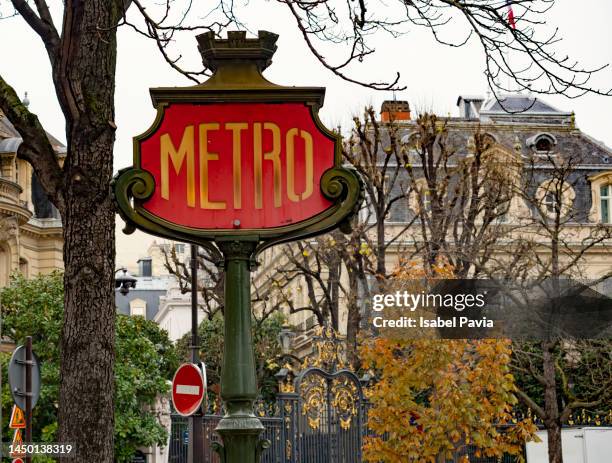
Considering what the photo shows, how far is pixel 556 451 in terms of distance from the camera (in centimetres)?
2627

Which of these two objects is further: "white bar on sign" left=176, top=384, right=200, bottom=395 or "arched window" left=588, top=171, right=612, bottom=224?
"arched window" left=588, top=171, right=612, bottom=224

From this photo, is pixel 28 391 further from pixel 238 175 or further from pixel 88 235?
pixel 238 175

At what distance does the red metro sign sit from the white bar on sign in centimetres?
1303

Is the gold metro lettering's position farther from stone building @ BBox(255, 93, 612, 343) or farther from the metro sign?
stone building @ BBox(255, 93, 612, 343)

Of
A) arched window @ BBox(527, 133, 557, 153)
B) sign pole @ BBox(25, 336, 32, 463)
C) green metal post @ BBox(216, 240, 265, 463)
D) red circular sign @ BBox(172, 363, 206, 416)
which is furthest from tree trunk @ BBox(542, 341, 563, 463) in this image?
arched window @ BBox(527, 133, 557, 153)

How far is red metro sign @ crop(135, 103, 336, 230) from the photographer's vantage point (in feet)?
17.2

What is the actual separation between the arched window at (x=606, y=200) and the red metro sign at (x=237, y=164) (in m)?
47.4

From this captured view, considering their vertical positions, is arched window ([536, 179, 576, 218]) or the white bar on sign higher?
arched window ([536, 179, 576, 218])

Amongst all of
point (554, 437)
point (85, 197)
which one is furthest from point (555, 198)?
point (85, 197)

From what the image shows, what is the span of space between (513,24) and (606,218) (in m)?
43.2

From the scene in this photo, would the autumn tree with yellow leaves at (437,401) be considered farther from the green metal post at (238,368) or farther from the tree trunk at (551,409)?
the green metal post at (238,368)

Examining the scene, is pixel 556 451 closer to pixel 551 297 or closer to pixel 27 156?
pixel 551 297

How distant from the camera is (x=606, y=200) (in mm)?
51750

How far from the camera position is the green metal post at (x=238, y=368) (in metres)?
5.41
